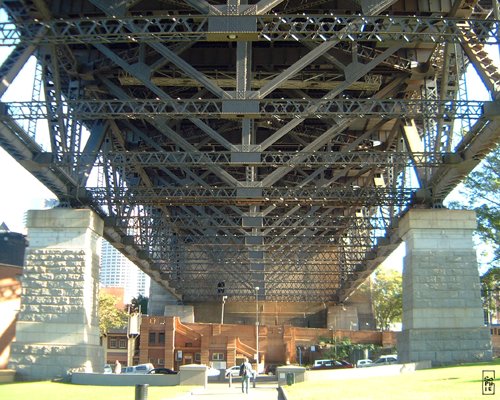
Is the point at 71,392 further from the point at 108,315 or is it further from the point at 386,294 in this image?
the point at 386,294

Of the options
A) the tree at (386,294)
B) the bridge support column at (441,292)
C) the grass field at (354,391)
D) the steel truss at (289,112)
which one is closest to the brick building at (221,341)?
the tree at (386,294)

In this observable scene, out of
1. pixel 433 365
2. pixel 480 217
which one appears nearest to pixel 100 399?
pixel 433 365

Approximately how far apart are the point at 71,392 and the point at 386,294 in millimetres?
89120

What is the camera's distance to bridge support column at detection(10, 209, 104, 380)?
2680cm

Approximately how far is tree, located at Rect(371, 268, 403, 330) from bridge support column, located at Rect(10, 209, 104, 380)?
8084 centimetres

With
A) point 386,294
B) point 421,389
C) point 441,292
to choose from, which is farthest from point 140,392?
point 386,294

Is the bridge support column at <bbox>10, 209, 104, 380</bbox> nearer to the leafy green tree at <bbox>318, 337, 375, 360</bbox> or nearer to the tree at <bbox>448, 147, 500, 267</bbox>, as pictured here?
the tree at <bbox>448, 147, 500, 267</bbox>

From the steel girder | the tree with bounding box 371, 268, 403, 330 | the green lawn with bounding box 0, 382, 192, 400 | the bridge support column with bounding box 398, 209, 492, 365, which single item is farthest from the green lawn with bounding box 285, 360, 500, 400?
the tree with bounding box 371, 268, 403, 330

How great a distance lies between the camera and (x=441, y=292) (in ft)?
91.2

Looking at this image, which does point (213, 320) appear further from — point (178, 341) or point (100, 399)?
point (100, 399)

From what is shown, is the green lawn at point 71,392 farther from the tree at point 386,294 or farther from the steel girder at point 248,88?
the tree at point 386,294

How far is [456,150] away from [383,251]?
19623 millimetres

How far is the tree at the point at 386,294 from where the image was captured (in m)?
104

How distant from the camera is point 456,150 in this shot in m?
26.0
